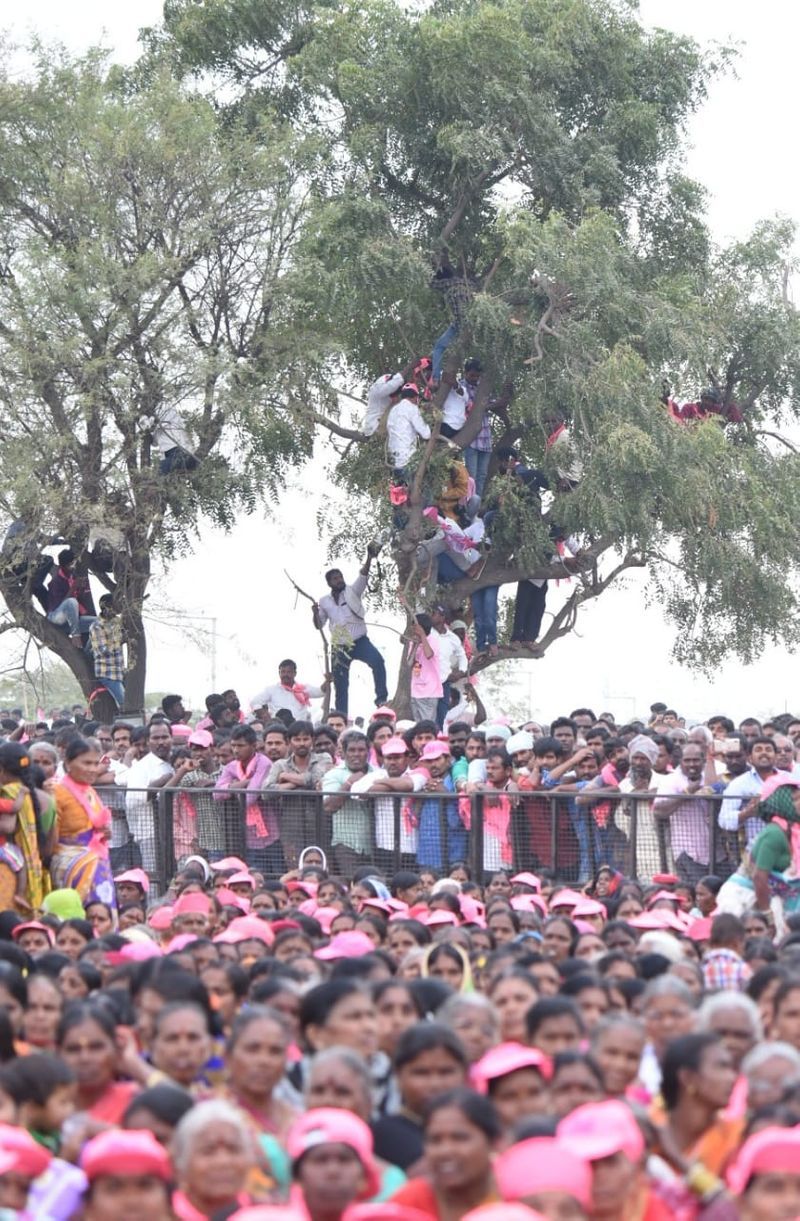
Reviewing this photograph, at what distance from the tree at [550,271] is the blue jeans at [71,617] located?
2563 millimetres

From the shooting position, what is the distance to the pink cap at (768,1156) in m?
5.59

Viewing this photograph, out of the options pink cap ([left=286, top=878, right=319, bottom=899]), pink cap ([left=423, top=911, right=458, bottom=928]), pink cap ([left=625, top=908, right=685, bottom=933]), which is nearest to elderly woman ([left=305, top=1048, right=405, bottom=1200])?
pink cap ([left=625, top=908, right=685, bottom=933])

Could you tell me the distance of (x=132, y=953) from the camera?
1009 cm

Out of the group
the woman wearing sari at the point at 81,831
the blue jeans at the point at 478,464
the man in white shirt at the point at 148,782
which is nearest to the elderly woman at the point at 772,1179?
the woman wearing sari at the point at 81,831

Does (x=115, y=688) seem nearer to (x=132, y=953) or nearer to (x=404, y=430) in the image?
(x=404, y=430)

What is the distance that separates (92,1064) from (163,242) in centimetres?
1444

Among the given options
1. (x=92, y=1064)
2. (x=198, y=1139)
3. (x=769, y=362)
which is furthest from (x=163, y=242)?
(x=198, y=1139)

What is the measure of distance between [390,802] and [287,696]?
5034mm

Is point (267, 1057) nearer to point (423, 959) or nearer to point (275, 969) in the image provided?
point (275, 969)

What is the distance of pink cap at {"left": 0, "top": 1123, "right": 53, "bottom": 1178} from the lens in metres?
6.00

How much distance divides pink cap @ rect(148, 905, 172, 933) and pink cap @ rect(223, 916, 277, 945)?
1.14 m

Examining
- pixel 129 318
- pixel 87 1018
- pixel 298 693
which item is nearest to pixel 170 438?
pixel 129 318

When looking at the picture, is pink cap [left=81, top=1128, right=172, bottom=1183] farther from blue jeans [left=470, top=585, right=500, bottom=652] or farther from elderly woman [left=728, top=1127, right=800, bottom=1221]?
blue jeans [left=470, top=585, right=500, bottom=652]

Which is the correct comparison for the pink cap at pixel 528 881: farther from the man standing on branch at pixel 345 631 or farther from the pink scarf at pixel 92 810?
the man standing on branch at pixel 345 631
